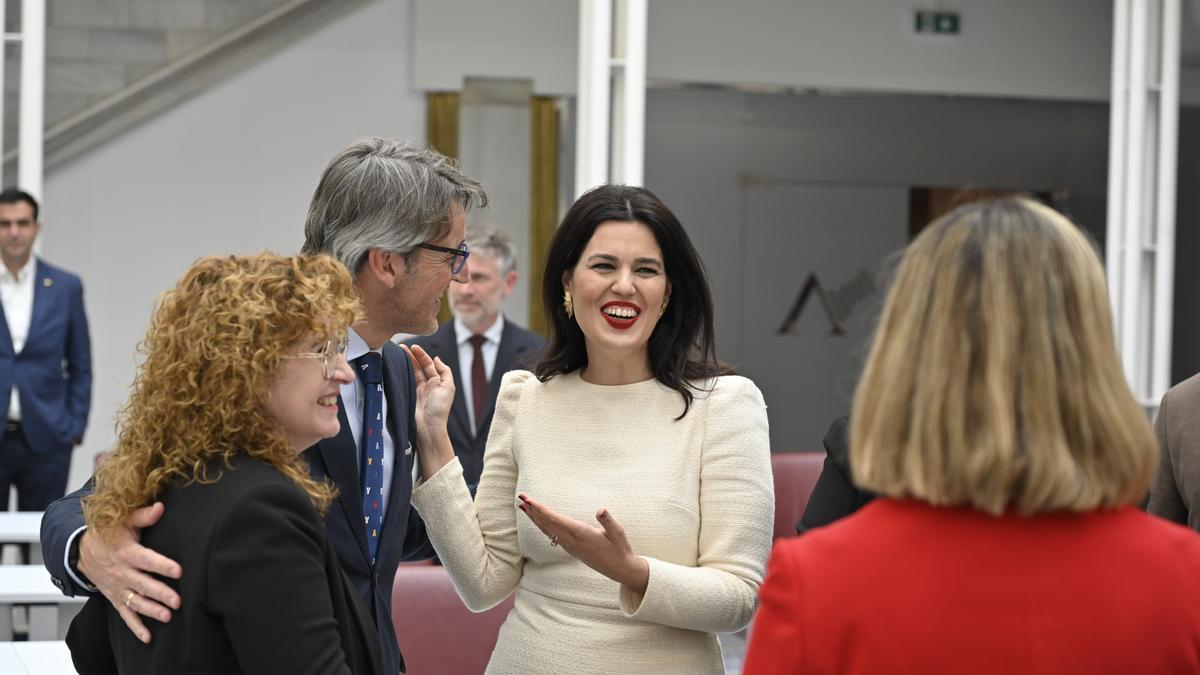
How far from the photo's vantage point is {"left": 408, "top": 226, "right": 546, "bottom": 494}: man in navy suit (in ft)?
19.5

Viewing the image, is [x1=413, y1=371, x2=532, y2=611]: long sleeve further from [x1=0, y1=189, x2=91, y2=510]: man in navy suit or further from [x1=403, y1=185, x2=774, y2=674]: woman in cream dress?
[x1=0, y1=189, x2=91, y2=510]: man in navy suit

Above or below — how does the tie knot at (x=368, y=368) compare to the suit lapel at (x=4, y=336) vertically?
above

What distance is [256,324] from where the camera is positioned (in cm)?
183

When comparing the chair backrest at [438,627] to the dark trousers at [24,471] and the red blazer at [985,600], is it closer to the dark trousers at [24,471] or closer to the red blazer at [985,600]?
the red blazer at [985,600]

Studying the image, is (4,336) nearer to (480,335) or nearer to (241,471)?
(480,335)

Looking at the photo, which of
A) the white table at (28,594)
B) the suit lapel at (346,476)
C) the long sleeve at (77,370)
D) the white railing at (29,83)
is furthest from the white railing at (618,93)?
the suit lapel at (346,476)

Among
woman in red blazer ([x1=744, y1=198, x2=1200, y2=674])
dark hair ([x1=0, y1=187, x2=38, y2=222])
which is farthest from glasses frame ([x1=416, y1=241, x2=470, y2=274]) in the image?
dark hair ([x1=0, y1=187, x2=38, y2=222])

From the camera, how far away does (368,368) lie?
250 cm

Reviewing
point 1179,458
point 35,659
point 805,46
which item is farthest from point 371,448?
point 805,46

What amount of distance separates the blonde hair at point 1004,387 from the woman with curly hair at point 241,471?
2.36ft

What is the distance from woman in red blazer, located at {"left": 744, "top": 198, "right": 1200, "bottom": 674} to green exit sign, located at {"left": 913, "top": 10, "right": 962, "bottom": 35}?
8930mm

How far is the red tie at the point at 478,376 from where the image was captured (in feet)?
19.6

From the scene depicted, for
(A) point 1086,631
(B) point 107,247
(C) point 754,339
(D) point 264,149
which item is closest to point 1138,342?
(C) point 754,339

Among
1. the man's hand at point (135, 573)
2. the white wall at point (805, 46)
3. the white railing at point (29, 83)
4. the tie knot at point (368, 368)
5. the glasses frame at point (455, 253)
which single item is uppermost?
the white wall at point (805, 46)
